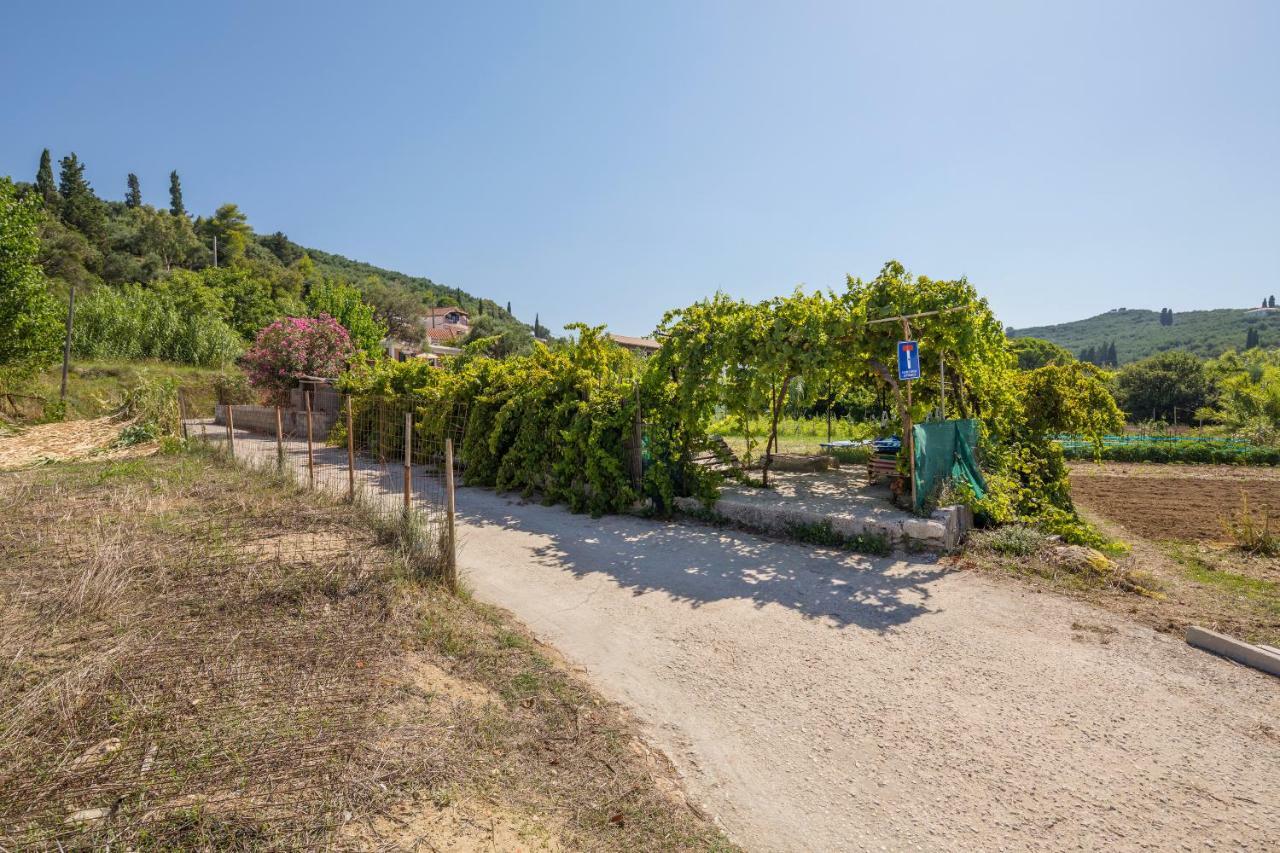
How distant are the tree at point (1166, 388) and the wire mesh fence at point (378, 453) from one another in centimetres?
4360

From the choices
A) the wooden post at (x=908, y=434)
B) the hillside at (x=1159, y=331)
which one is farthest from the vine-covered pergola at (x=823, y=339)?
the hillside at (x=1159, y=331)

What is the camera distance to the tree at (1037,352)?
32.7 feet

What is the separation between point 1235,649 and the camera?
158 inches

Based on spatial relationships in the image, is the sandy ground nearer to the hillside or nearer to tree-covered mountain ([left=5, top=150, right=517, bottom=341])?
tree-covered mountain ([left=5, top=150, right=517, bottom=341])

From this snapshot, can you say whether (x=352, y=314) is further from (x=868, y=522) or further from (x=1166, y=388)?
(x=1166, y=388)

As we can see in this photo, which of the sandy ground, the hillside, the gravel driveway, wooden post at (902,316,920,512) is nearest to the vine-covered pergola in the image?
wooden post at (902,316,920,512)

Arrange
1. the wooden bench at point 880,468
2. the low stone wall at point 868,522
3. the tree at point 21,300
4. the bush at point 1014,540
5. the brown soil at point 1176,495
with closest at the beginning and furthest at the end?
1. the bush at point 1014,540
2. the low stone wall at point 868,522
3. the brown soil at point 1176,495
4. the wooden bench at point 880,468
5. the tree at point 21,300

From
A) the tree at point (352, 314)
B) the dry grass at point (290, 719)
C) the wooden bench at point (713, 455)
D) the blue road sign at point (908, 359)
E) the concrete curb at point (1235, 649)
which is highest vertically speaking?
the tree at point (352, 314)

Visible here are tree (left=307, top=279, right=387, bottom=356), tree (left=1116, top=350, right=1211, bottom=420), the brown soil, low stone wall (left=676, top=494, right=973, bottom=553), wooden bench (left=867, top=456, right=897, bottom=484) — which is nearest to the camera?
low stone wall (left=676, top=494, right=973, bottom=553)

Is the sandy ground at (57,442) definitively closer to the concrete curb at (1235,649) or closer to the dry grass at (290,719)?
the dry grass at (290,719)

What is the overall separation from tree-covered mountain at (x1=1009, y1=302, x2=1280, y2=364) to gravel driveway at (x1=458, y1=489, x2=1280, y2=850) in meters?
106

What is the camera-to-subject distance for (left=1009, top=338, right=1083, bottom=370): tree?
392 inches

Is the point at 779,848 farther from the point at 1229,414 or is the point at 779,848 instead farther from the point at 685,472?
the point at 1229,414

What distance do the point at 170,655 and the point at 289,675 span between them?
0.77 meters
